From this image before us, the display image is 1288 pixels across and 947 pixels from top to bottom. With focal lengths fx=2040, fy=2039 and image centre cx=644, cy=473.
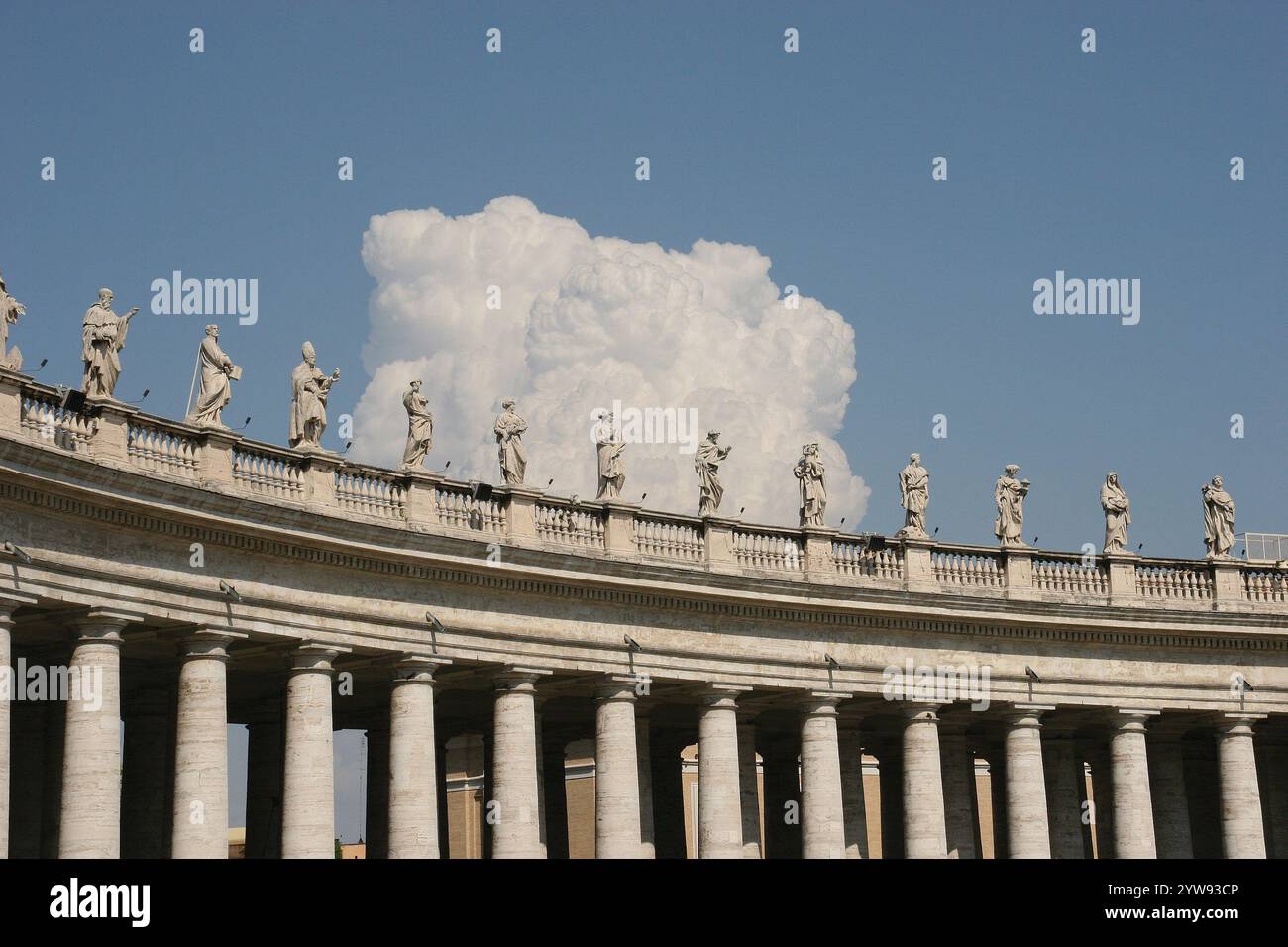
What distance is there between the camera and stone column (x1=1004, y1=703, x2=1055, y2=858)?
64562 mm

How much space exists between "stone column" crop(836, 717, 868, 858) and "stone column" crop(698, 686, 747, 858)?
5.94m

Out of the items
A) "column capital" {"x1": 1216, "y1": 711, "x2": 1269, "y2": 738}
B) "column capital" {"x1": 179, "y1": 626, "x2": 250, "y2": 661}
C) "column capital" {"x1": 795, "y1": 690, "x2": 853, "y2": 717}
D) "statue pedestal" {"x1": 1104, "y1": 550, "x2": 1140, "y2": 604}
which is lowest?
"column capital" {"x1": 1216, "y1": 711, "x2": 1269, "y2": 738}

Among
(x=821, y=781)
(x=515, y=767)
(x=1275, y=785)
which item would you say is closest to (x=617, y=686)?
(x=515, y=767)

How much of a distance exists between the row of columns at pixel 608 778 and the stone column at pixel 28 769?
2483 mm

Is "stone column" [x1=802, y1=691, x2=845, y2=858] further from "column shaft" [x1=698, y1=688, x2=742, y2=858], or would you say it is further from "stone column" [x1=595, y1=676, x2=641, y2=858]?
"stone column" [x1=595, y1=676, x2=641, y2=858]

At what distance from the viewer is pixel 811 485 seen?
64.9 metres

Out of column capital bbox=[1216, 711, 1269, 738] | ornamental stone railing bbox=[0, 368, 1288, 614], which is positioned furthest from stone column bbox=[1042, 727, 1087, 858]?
ornamental stone railing bbox=[0, 368, 1288, 614]

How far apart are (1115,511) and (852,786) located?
1318 cm

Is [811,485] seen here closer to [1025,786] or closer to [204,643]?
[1025,786]

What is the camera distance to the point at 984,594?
2589 inches

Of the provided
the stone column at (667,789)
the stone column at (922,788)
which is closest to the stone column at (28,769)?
the stone column at (667,789)

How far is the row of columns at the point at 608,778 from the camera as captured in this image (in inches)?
1907
